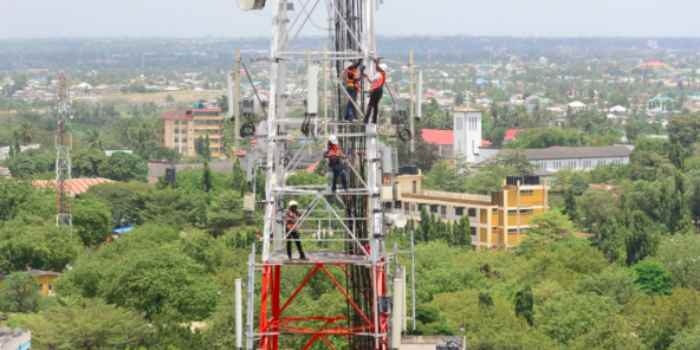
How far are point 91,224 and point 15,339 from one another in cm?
3345

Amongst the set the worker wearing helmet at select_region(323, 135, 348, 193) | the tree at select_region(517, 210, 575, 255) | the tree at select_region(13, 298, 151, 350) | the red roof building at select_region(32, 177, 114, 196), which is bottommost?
the red roof building at select_region(32, 177, 114, 196)

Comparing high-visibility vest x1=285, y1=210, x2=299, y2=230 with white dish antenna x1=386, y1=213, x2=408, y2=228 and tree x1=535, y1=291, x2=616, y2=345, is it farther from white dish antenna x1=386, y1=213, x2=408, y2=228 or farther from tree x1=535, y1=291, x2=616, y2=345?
tree x1=535, y1=291, x2=616, y2=345

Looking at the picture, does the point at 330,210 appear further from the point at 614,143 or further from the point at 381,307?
the point at 614,143

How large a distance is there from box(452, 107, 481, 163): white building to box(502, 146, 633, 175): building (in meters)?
4.75

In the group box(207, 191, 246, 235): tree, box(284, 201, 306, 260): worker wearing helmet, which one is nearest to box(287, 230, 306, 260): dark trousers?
box(284, 201, 306, 260): worker wearing helmet

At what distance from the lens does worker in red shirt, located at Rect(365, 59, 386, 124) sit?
21.5 m

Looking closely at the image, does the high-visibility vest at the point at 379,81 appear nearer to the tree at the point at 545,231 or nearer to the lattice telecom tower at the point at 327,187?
the lattice telecom tower at the point at 327,187

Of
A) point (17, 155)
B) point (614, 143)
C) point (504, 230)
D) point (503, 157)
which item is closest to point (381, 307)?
point (504, 230)

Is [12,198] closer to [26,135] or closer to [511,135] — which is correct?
[26,135]

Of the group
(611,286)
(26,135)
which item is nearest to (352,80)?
(611,286)

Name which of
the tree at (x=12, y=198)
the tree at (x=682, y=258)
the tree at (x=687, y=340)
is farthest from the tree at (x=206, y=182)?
the tree at (x=687, y=340)

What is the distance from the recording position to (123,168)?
114 m

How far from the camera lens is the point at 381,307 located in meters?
21.7

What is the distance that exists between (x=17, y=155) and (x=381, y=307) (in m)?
104
